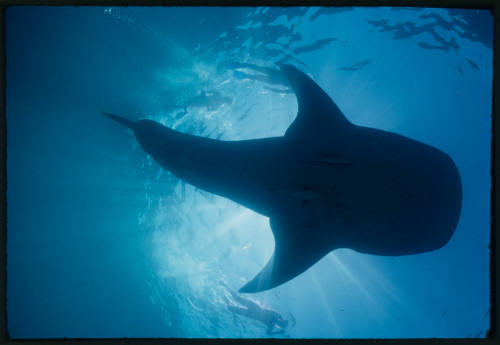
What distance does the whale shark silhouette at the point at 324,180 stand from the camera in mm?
2660

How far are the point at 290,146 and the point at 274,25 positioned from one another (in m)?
4.13

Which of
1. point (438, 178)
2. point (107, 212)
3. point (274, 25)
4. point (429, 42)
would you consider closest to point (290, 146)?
point (438, 178)

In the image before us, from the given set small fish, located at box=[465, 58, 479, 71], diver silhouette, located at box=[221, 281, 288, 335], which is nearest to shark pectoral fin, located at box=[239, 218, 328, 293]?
small fish, located at box=[465, 58, 479, 71]

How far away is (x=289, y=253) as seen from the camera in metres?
3.47

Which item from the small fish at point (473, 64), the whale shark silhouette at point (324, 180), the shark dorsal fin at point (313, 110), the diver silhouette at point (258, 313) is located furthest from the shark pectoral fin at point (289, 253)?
A: the diver silhouette at point (258, 313)

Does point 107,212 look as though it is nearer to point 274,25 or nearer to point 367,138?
point 274,25

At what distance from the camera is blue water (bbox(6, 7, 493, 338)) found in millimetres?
5848

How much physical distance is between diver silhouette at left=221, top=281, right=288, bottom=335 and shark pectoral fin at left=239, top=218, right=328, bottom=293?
10.0 metres

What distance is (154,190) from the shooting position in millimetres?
11055

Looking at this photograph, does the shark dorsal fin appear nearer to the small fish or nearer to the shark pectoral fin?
the shark pectoral fin

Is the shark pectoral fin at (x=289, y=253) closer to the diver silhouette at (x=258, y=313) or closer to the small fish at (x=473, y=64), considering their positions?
the small fish at (x=473, y=64)

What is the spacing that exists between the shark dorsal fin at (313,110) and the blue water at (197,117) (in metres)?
1.35

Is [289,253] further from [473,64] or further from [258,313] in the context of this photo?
[258,313]

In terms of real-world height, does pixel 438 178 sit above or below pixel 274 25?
below
